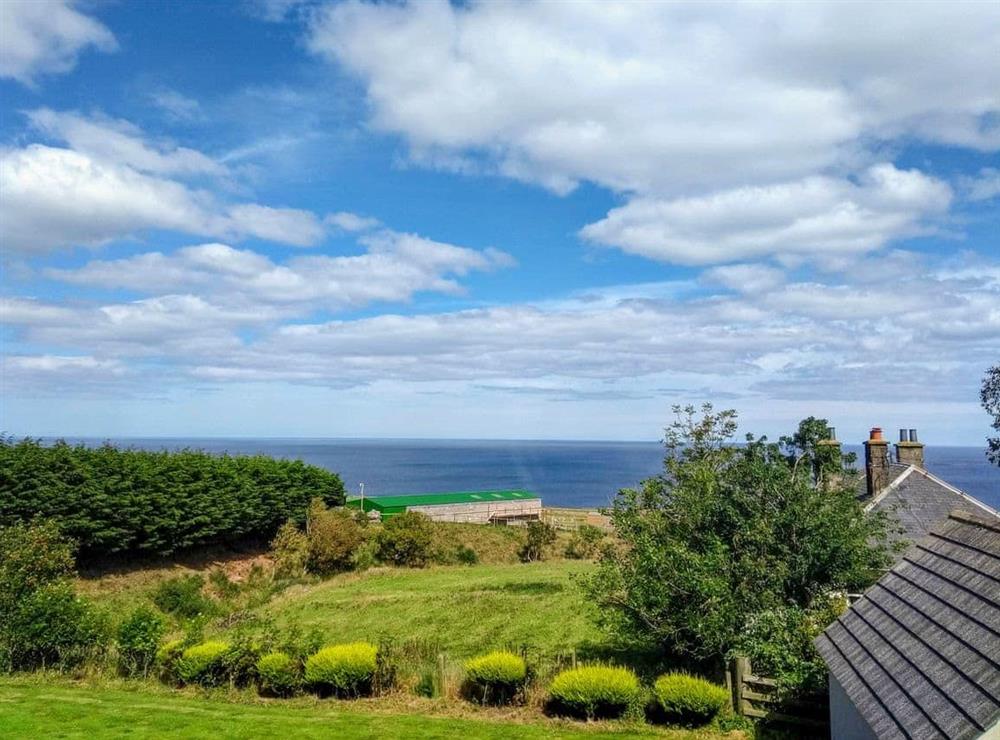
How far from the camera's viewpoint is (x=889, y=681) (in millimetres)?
9000

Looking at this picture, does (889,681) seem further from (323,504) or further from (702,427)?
(323,504)

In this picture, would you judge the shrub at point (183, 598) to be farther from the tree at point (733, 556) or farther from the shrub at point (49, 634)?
the tree at point (733, 556)

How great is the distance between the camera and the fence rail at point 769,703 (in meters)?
12.7

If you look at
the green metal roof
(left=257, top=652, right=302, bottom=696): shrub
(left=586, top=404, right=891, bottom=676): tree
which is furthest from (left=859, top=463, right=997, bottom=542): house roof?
the green metal roof

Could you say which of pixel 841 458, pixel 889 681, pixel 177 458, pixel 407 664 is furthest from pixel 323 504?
pixel 889 681

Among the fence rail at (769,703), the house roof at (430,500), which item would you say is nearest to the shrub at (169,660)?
the fence rail at (769,703)

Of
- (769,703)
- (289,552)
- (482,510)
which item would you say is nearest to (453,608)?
(289,552)

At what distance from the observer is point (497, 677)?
15.1 m

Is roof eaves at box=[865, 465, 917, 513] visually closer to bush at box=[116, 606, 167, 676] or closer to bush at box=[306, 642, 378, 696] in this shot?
bush at box=[306, 642, 378, 696]

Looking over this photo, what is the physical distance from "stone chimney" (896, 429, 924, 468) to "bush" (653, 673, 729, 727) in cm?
1614

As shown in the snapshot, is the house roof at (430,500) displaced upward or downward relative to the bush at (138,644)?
downward

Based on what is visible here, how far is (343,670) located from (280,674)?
5.40 feet

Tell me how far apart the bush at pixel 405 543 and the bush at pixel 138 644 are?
26.8 meters

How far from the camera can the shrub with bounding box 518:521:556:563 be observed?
50906 millimetres
